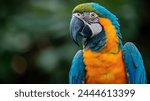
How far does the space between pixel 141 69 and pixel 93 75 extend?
13cm

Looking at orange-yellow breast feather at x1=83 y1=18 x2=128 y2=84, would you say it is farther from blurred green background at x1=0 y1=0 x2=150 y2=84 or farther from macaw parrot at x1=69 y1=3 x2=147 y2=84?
blurred green background at x1=0 y1=0 x2=150 y2=84

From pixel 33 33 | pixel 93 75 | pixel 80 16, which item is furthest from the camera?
pixel 33 33

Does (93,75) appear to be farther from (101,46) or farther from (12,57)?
(12,57)

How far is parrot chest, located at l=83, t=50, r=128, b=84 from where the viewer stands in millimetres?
1264

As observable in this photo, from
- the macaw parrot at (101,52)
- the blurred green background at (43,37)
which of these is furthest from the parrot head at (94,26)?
the blurred green background at (43,37)

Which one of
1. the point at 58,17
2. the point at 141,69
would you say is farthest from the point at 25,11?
the point at 141,69

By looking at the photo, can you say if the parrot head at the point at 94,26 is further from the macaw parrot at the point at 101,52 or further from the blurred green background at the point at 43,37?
the blurred green background at the point at 43,37

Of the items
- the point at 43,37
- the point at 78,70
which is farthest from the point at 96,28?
the point at 43,37

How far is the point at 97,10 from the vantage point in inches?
47.4

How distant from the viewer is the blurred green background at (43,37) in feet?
6.02

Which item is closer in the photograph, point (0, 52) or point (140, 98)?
point (140, 98)

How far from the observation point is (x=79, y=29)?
4.10 ft

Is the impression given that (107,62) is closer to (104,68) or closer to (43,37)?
(104,68)

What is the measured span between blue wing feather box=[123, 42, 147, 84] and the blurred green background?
0.34m
